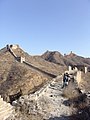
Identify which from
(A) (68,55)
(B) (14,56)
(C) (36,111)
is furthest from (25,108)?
(A) (68,55)

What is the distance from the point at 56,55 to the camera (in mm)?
69000

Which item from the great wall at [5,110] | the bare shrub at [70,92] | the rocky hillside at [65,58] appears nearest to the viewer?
the great wall at [5,110]

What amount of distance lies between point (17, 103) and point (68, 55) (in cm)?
5950

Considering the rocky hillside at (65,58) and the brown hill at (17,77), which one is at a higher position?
the rocky hillside at (65,58)

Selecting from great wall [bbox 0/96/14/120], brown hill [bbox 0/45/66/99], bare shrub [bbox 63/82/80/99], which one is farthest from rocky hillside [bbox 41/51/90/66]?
great wall [bbox 0/96/14/120]

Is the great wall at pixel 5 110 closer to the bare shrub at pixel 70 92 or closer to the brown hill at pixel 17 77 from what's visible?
the bare shrub at pixel 70 92

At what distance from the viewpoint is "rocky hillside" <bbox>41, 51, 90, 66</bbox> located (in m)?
65.2

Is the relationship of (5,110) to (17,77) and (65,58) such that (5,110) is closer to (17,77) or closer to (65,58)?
(17,77)

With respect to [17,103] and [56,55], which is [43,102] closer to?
[17,103]

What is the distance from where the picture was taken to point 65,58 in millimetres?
69438

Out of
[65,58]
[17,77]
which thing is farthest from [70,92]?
[65,58]

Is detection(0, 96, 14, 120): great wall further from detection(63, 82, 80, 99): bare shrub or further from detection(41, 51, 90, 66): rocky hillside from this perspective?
detection(41, 51, 90, 66): rocky hillside

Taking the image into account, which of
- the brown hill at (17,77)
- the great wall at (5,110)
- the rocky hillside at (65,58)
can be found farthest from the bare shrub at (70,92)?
the rocky hillside at (65,58)

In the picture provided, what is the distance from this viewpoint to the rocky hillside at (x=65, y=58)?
2567 inches
